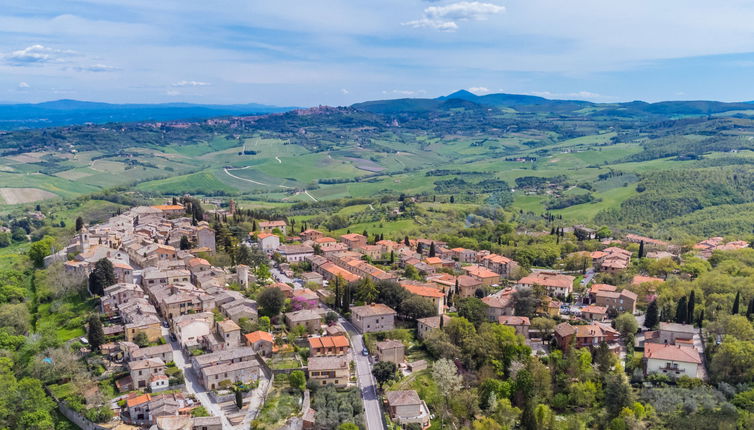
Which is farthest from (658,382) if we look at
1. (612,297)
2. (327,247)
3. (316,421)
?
(327,247)

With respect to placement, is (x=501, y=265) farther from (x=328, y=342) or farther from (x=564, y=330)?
(x=328, y=342)

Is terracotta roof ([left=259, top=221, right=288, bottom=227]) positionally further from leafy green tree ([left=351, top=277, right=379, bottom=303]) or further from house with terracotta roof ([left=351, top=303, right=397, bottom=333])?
house with terracotta roof ([left=351, top=303, right=397, bottom=333])

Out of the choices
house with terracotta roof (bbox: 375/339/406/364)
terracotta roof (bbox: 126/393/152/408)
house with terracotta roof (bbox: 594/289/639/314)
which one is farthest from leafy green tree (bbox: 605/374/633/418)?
terracotta roof (bbox: 126/393/152/408)

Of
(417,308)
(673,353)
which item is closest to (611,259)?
(673,353)

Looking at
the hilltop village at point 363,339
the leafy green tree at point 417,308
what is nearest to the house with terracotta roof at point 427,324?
the hilltop village at point 363,339

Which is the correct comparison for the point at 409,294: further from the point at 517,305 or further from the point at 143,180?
the point at 143,180

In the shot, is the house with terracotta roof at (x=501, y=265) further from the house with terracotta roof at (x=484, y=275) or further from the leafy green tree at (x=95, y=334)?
the leafy green tree at (x=95, y=334)
